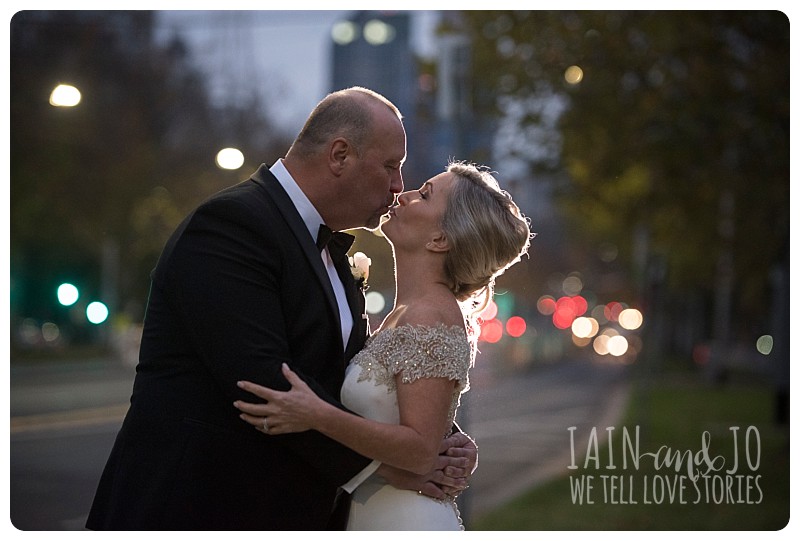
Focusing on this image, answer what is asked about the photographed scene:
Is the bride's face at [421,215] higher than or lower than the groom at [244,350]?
higher

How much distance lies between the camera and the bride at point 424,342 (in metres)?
2.98

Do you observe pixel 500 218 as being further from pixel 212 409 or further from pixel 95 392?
pixel 95 392

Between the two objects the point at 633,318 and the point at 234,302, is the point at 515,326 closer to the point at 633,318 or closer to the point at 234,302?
the point at 633,318

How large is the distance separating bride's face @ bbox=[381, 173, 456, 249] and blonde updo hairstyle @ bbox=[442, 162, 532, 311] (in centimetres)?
3

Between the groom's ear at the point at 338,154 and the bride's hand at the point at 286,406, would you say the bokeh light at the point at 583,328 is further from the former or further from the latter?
the bride's hand at the point at 286,406

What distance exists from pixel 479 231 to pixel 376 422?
71 centimetres

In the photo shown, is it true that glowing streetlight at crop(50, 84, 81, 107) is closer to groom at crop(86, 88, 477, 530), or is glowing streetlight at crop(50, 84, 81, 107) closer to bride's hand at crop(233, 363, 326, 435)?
groom at crop(86, 88, 477, 530)

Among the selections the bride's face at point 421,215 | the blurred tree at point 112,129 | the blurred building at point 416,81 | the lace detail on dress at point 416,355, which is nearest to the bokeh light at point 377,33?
the blurred building at point 416,81

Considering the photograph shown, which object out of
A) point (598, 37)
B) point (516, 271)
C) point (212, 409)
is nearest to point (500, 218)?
point (212, 409)

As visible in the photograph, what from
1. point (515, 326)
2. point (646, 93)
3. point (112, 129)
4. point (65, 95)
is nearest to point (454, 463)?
point (65, 95)

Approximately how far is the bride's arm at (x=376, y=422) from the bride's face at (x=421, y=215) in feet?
1.62

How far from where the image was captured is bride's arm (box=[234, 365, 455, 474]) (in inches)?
110

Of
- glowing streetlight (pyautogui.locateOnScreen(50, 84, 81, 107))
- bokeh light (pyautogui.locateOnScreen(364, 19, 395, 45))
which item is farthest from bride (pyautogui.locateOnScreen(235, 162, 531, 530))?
bokeh light (pyautogui.locateOnScreen(364, 19, 395, 45))

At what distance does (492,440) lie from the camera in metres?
13.9
